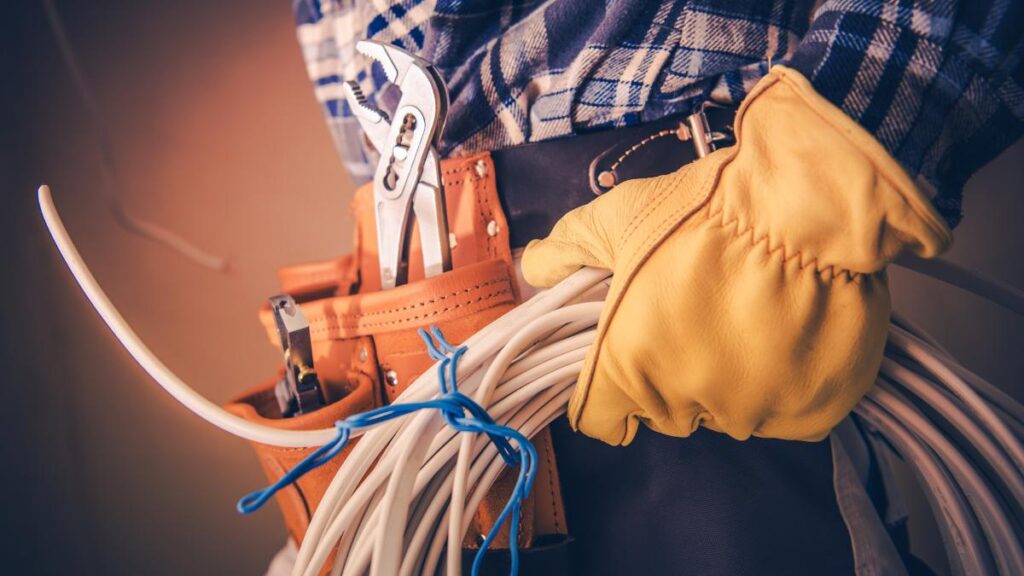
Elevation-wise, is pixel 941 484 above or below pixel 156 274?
below

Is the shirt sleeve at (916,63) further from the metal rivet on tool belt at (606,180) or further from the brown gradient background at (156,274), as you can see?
the brown gradient background at (156,274)

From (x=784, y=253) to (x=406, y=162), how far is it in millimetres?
348

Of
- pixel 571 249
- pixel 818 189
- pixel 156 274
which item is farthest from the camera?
pixel 156 274

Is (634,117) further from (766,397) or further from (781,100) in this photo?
(766,397)

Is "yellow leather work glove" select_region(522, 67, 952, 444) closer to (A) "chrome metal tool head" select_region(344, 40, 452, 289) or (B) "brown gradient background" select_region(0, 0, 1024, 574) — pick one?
(A) "chrome metal tool head" select_region(344, 40, 452, 289)

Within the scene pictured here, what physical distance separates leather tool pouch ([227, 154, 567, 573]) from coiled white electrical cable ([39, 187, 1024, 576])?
5 centimetres

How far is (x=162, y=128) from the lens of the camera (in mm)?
1014

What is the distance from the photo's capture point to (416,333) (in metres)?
0.55

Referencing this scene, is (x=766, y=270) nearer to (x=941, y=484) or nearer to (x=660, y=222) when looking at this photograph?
(x=660, y=222)

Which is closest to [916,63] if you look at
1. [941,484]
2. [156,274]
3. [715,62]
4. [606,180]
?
[715,62]

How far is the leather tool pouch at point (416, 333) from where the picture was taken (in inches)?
21.0

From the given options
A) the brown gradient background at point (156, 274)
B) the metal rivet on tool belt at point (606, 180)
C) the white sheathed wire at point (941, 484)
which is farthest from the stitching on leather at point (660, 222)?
the brown gradient background at point (156, 274)

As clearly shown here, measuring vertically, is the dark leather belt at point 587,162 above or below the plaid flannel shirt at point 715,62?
below

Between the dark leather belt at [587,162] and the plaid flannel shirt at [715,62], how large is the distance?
0.6 inches
